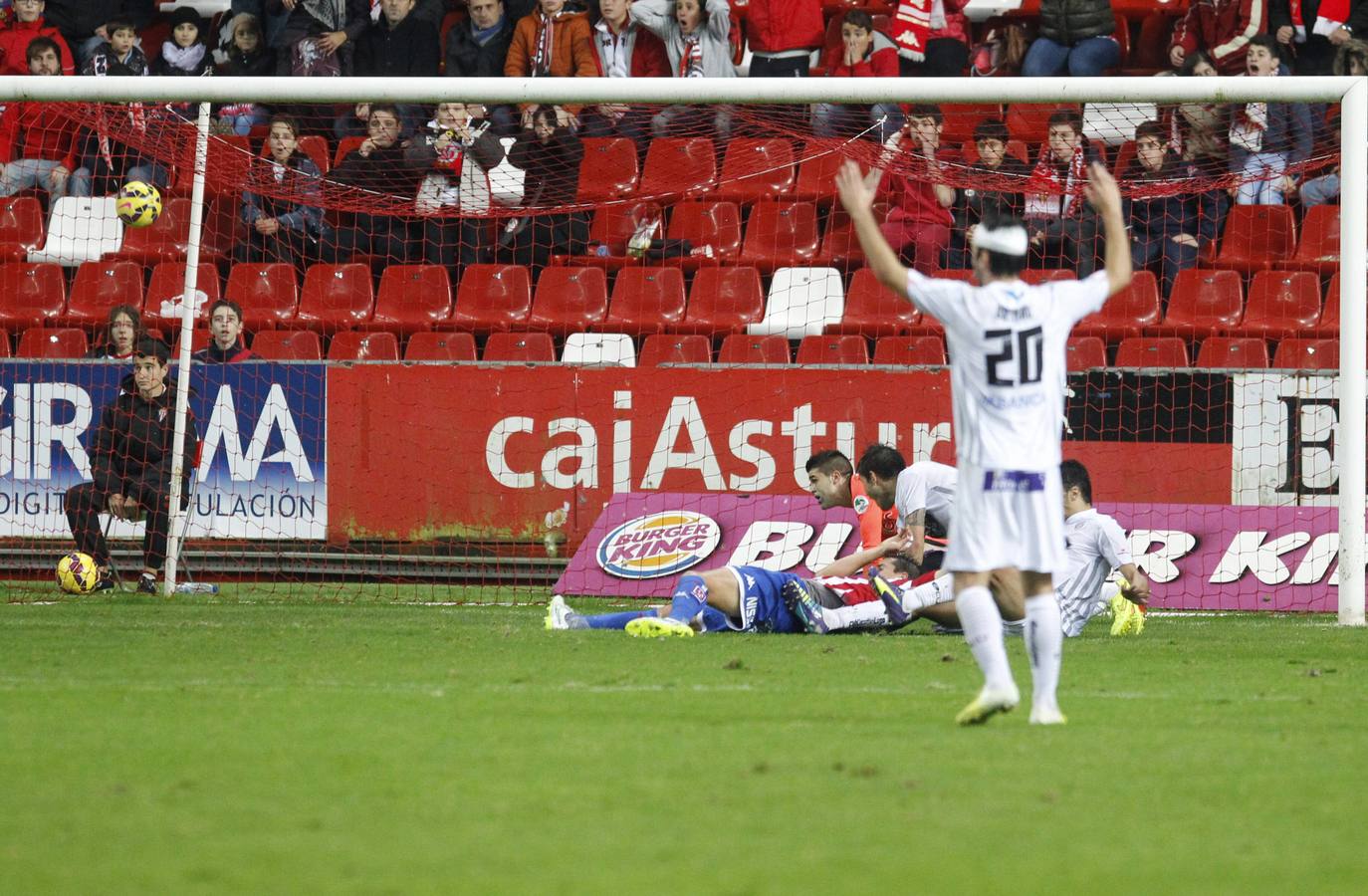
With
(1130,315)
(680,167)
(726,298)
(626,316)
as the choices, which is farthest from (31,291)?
(1130,315)

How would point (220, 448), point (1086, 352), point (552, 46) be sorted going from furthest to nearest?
point (552, 46) → point (1086, 352) → point (220, 448)

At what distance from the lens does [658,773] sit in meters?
5.11

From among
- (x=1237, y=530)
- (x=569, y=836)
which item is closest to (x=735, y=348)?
(x=1237, y=530)

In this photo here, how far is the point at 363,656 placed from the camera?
8648 millimetres

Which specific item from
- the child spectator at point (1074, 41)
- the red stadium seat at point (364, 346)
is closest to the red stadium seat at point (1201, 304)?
the child spectator at point (1074, 41)

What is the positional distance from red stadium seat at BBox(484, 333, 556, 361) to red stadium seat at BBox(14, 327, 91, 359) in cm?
374

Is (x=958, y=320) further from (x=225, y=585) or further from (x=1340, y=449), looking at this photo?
(x=225, y=585)

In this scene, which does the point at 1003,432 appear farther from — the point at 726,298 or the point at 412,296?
the point at 412,296

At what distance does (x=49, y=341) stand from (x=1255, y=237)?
1072 centimetres

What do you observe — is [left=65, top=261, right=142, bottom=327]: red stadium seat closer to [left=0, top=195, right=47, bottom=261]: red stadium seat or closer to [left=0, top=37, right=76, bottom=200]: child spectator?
[left=0, top=195, right=47, bottom=261]: red stadium seat

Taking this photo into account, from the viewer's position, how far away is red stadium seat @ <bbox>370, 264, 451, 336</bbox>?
15.5 meters

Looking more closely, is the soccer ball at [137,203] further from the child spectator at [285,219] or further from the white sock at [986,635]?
the white sock at [986,635]

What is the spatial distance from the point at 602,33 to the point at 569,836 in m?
14.0

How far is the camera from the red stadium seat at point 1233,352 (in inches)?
560
